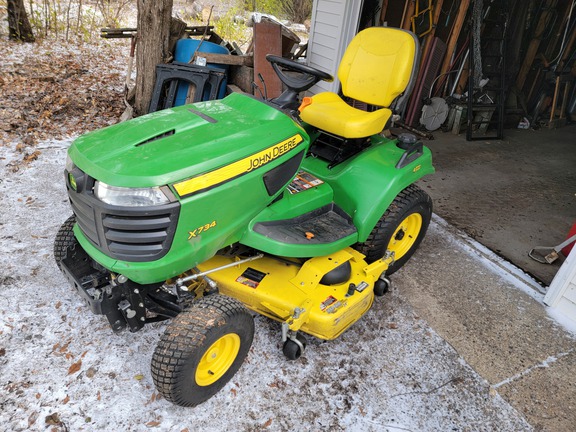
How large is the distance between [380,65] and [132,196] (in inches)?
76.1

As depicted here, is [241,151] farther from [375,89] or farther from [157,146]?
[375,89]

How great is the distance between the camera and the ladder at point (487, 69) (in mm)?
5559

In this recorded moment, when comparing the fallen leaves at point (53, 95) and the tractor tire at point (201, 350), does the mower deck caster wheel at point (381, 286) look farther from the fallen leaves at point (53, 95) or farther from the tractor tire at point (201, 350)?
the fallen leaves at point (53, 95)

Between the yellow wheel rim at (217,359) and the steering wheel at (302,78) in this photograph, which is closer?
the yellow wheel rim at (217,359)

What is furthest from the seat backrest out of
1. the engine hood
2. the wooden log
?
the wooden log

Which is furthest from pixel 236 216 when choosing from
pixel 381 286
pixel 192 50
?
pixel 192 50

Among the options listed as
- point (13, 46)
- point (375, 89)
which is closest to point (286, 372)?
point (375, 89)

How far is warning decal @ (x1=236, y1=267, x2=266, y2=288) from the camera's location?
219cm

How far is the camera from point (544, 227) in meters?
3.80

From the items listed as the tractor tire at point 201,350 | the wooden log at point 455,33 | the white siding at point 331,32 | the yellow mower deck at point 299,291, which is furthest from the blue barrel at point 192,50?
the tractor tire at point 201,350

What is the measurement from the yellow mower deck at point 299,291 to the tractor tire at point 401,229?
276 millimetres

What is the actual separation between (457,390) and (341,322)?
702mm

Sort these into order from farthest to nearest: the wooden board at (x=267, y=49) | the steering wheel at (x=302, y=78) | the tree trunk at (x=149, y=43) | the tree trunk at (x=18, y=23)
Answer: the tree trunk at (x=18, y=23)
the wooden board at (x=267, y=49)
the tree trunk at (x=149, y=43)
the steering wheel at (x=302, y=78)

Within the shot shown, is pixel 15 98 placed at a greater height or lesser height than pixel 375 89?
lesser
